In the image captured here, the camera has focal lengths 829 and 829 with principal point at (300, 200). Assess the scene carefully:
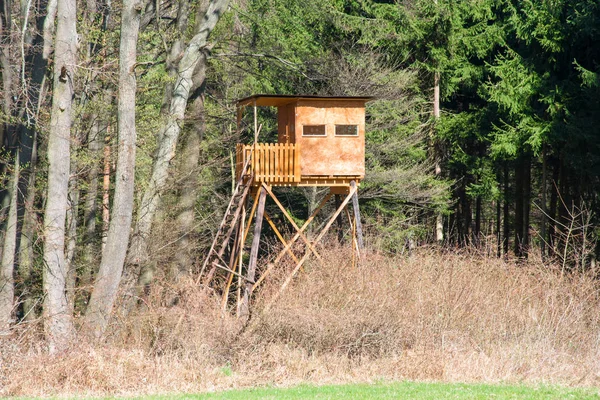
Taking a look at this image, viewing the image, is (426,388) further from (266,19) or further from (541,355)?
(266,19)

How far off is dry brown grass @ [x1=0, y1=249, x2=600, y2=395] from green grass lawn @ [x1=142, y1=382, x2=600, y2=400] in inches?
34.0

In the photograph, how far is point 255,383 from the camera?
42.7 ft

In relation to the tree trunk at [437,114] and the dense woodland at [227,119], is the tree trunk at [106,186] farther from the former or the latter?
the tree trunk at [437,114]

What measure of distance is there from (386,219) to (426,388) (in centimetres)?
1451

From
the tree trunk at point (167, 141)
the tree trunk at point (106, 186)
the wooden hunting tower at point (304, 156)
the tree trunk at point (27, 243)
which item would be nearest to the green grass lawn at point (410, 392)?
the wooden hunting tower at point (304, 156)

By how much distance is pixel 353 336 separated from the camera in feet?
47.7

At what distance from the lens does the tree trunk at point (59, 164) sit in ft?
47.5

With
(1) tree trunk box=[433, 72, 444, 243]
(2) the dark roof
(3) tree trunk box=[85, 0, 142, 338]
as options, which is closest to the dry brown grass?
(3) tree trunk box=[85, 0, 142, 338]

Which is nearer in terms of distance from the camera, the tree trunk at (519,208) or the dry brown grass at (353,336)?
the dry brown grass at (353,336)

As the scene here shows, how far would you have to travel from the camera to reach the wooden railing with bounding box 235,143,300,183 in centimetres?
1886

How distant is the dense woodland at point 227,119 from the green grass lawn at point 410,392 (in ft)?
12.9

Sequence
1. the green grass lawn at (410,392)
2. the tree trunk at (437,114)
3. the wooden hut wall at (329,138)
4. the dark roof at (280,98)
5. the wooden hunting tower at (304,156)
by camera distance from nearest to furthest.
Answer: the green grass lawn at (410,392)
the dark roof at (280,98)
the wooden hunting tower at (304,156)
the wooden hut wall at (329,138)
the tree trunk at (437,114)

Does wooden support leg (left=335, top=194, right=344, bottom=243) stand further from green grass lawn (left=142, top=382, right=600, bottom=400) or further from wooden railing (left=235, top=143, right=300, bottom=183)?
green grass lawn (left=142, top=382, right=600, bottom=400)

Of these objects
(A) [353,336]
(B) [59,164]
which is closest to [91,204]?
(B) [59,164]
